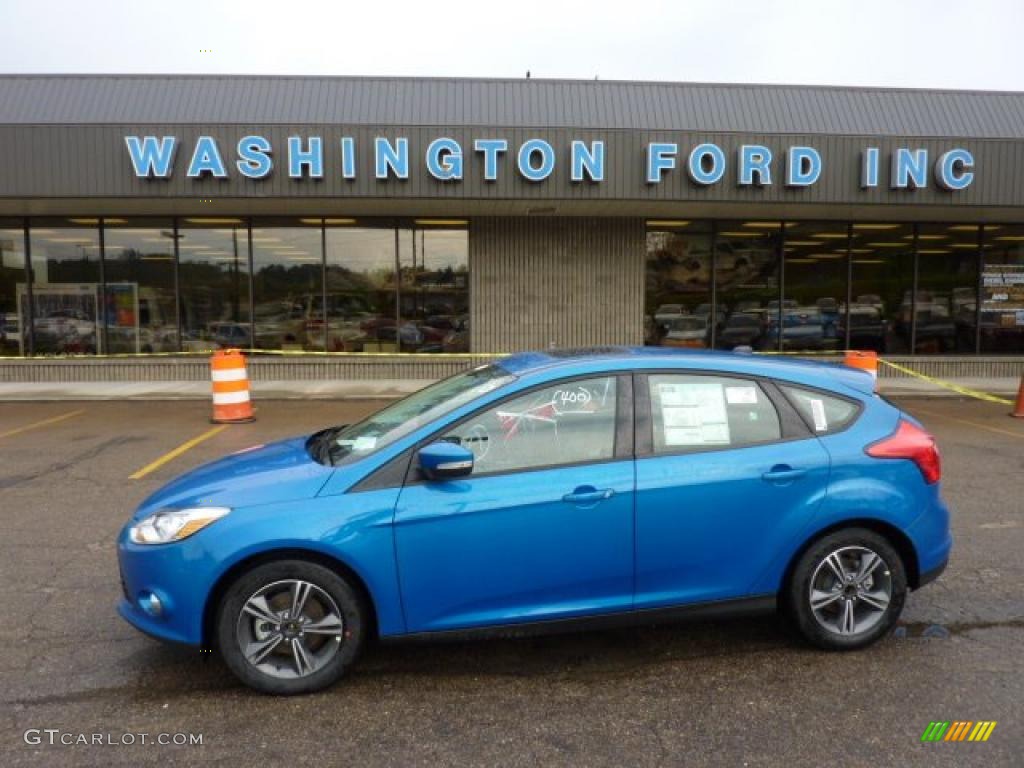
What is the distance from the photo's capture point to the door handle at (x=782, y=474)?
145 inches

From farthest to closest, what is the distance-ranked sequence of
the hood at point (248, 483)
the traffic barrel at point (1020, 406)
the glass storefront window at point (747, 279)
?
the glass storefront window at point (747, 279) < the traffic barrel at point (1020, 406) < the hood at point (248, 483)

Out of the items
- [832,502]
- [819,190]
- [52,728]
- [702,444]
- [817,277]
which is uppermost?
[819,190]

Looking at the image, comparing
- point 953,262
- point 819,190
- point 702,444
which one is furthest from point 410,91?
point 702,444

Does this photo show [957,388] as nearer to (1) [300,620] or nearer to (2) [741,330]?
(2) [741,330]

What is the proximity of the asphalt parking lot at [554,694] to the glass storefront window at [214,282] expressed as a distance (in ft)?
37.8

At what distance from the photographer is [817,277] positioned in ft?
54.4

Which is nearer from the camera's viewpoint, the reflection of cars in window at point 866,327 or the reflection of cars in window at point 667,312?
the reflection of cars in window at point 667,312

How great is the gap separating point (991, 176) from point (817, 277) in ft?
12.0

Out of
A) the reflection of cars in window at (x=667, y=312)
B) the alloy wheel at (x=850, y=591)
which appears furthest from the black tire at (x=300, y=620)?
the reflection of cars in window at (x=667, y=312)

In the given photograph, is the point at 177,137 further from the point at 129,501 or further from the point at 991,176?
the point at 991,176

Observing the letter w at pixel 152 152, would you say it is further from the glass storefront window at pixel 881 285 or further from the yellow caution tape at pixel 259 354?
the glass storefront window at pixel 881 285

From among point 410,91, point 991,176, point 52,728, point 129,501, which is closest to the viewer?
→ point 52,728

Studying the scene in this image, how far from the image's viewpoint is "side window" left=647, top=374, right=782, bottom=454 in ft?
12.3

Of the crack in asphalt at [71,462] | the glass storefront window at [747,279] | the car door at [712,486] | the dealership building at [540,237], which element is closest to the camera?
the car door at [712,486]
